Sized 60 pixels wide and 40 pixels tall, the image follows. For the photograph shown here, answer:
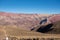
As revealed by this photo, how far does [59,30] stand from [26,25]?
105 meters

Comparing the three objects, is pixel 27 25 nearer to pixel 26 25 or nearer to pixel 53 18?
pixel 26 25

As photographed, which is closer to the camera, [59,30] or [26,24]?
[59,30]

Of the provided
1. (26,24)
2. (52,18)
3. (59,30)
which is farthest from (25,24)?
(59,30)

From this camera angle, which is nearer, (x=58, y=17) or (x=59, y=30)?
(x=59, y=30)

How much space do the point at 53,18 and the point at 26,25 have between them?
28.4 meters

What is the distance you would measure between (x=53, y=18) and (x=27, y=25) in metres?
27.5

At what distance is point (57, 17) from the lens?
19862 cm

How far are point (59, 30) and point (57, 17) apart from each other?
106185mm

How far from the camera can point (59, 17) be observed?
19975 cm

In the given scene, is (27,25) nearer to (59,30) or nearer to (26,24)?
(26,24)

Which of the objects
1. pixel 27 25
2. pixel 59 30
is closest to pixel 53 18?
pixel 27 25

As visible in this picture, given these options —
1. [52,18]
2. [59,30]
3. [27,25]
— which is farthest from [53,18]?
[59,30]

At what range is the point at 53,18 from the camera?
19825 cm

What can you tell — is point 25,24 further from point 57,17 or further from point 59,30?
point 59,30
